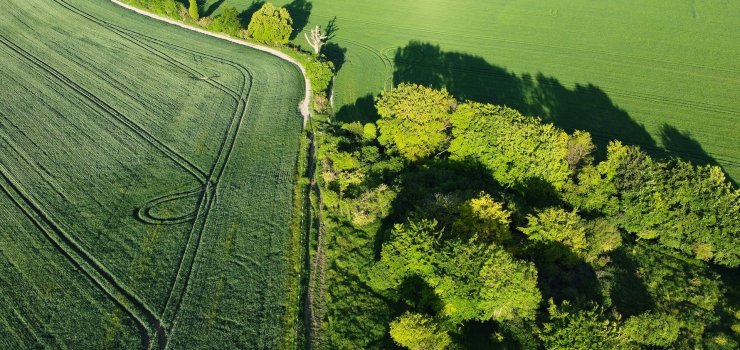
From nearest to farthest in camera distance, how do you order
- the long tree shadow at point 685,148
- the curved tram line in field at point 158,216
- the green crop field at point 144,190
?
the green crop field at point 144,190
the curved tram line in field at point 158,216
the long tree shadow at point 685,148

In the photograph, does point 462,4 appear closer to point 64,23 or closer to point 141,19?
point 141,19

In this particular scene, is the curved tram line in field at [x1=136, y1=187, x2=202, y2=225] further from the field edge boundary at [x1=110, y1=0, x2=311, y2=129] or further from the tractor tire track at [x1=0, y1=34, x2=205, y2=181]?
the field edge boundary at [x1=110, y1=0, x2=311, y2=129]

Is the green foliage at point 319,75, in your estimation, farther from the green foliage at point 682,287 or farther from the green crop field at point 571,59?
the green foliage at point 682,287

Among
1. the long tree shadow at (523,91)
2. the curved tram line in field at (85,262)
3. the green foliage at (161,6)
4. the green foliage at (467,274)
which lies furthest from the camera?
the green foliage at (161,6)

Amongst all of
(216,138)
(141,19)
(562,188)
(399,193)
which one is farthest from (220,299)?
(141,19)

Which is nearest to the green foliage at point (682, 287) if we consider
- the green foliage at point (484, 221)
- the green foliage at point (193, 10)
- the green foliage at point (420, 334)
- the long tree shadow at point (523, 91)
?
the green foliage at point (484, 221)

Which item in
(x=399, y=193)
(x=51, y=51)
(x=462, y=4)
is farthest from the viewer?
(x=462, y=4)

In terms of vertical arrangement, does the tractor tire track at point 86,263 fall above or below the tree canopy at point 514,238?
below

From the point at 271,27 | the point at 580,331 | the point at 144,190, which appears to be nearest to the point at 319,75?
the point at 271,27
